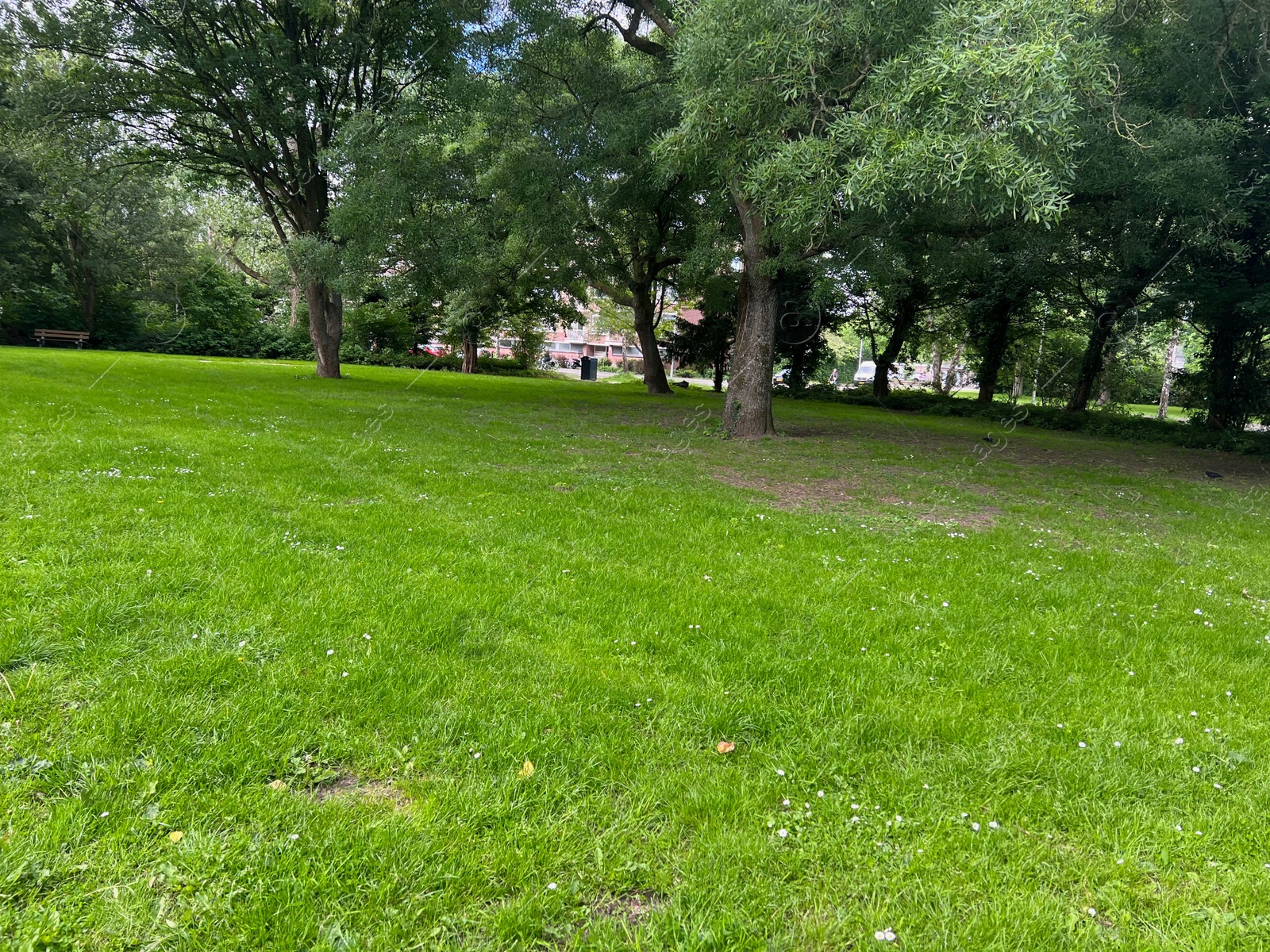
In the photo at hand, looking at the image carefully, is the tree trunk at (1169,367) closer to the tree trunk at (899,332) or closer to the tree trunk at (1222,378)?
the tree trunk at (1222,378)

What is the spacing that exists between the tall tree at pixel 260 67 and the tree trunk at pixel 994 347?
2173 centimetres

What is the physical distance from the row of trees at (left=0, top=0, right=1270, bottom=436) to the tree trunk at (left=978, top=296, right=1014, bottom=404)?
5.62 feet

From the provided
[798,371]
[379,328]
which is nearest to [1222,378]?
[798,371]

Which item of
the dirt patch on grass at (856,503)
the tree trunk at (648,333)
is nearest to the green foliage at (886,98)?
the dirt patch on grass at (856,503)

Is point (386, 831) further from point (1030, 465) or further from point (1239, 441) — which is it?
point (1239, 441)

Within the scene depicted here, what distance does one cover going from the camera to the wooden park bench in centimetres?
2834

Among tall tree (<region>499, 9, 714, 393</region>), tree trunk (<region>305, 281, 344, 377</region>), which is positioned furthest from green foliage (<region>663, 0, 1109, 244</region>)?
tree trunk (<region>305, 281, 344, 377</region>)

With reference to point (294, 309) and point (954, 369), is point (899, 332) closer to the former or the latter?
point (954, 369)

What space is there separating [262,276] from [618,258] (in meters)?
32.4

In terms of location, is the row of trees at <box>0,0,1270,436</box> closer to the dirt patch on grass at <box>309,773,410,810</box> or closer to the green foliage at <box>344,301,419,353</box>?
the dirt patch on grass at <box>309,773,410,810</box>

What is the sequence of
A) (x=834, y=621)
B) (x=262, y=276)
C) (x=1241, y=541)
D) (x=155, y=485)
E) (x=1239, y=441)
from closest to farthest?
(x=834, y=621), (x=155, y=485), (x=1241, y=541), (x=1239, y=441), (x=262, y=276)

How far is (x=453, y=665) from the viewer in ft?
10.9

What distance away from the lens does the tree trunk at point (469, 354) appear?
119 ft

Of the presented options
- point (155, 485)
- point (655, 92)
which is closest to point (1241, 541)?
point (155, 485)
